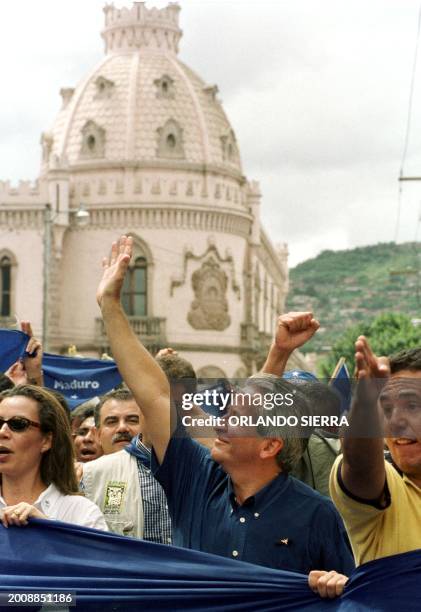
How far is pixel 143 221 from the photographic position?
5834 cm

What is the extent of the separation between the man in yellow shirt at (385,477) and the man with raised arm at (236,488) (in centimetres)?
52

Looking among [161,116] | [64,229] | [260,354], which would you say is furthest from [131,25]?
[260,354]

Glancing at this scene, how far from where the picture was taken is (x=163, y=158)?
2335 inches

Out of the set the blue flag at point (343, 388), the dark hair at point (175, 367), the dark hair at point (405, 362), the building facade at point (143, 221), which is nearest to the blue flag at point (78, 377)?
the dark hair at point (175, 367)

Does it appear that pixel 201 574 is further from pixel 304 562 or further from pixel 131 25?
pixel 131 25

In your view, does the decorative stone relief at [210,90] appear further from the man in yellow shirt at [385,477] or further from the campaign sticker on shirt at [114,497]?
the man in yellow shirt at [385,477]

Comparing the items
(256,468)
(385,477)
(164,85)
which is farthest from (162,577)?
(164,85)

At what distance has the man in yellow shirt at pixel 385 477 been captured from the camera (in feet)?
16.1

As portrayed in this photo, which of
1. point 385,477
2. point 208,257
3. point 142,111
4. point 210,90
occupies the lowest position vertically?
point 385,477

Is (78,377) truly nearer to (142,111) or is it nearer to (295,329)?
(295,329)

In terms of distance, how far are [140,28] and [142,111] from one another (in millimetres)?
4325

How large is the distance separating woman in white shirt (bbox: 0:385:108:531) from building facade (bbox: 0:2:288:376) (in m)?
49.8

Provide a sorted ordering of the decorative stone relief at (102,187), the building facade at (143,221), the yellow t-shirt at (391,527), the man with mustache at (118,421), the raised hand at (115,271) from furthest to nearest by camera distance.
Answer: the decorative stone relief at (102,187), the building facade at (143,221), the man with mustache at (118,421), the raised hand at (115,271), the yellow t-shirt at (391,527)

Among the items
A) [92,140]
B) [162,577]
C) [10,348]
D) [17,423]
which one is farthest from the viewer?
[92,140]
